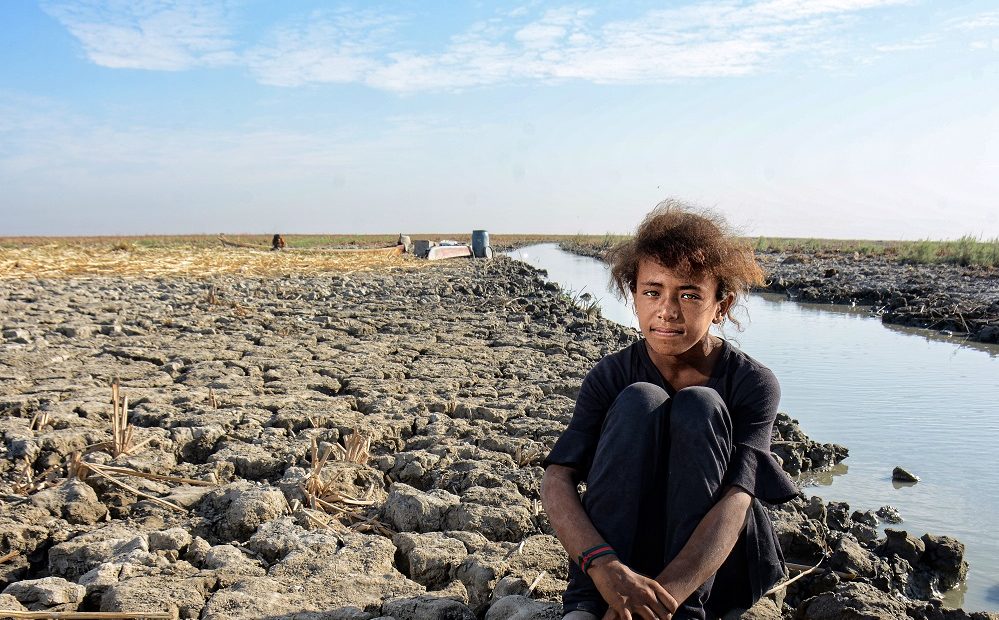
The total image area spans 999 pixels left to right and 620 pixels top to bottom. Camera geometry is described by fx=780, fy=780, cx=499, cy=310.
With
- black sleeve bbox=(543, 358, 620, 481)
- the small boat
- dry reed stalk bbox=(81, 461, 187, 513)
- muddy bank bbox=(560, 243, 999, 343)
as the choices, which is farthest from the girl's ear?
the small boat

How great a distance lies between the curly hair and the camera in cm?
210

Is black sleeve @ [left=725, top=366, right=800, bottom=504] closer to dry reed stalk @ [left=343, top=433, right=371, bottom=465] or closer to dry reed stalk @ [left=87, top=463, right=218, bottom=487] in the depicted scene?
dry reed stalk @ [left=343, top=433, right=371, bottom=465]

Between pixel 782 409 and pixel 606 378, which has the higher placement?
pixel 606 378

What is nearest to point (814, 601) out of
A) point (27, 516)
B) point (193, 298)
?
point (27, 516)

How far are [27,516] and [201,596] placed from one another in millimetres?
880

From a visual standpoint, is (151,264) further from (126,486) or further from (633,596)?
(633,596)

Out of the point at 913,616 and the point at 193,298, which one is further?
the point at 193,298

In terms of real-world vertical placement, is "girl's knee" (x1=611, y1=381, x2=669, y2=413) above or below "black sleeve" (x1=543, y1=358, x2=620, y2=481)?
above

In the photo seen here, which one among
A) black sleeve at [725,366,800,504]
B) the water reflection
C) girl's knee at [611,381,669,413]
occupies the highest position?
girl's knee at [611,381,669,413]

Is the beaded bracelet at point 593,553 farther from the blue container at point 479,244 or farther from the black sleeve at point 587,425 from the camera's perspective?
the blue container at point 479,244

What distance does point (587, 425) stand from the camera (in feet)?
6.82

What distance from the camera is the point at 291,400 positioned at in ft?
14.4

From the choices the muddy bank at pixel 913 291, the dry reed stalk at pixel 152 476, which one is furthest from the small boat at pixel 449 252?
the dry reed stalk at pixel 152 476

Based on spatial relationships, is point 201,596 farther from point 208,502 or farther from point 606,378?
point 606,378
